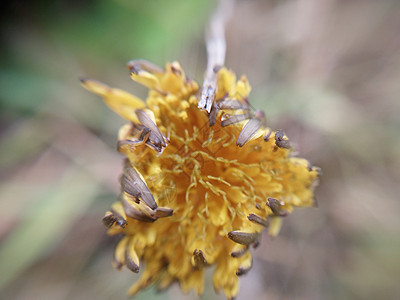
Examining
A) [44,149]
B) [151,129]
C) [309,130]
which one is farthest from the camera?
[44,149]

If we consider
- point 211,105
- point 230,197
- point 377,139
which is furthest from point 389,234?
point 211,105

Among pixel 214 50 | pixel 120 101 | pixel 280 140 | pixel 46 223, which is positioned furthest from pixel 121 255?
pixel 214 50

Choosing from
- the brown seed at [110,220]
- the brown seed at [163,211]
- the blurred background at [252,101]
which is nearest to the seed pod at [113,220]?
the brown seed at [110,220]

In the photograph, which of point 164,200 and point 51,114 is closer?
point 164,200

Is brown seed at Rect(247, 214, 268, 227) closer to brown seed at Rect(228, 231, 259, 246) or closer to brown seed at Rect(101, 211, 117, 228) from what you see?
brown seed at Rect(228, 231, 259, 246)

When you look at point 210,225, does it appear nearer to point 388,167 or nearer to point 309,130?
point 309,130

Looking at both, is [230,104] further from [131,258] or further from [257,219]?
[131,258]

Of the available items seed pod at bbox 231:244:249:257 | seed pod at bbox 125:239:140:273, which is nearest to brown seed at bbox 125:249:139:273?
seed pod at bbox 125:239:140:273
